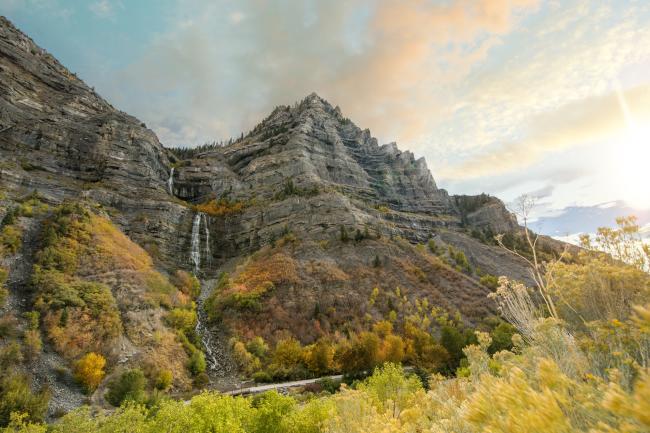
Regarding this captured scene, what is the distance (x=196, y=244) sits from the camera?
58.3 m

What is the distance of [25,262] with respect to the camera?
30.1m

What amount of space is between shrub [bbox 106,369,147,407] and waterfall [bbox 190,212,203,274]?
112ft

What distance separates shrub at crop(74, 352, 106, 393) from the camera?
20156 millimetres

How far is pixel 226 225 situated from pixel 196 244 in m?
9.40

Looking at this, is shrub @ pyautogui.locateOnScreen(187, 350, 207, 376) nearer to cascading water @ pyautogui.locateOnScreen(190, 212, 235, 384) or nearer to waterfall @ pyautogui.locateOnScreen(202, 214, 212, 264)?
cascading water @ pyautogui.locateOnScreen(190, 212, 235, 384)

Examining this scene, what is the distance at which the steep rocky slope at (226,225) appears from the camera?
114 ft

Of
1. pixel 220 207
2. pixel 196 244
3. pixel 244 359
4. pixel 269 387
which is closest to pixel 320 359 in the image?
pixel 269 387

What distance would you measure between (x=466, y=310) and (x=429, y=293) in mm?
5328

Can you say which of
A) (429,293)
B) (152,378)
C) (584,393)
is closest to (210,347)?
(152,378)

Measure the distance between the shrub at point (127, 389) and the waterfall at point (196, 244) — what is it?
34.2m

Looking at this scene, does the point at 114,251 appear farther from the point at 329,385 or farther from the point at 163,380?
the point at 329,385

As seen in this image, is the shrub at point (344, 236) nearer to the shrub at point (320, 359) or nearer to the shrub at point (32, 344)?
the shrub at point (320, 359)

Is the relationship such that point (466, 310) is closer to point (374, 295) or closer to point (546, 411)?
point (374, 295)

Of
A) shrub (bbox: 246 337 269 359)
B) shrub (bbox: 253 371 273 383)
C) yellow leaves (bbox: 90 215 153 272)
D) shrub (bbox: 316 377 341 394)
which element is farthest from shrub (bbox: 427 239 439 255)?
yellow leaves (bbox: 90 215 153 272)
